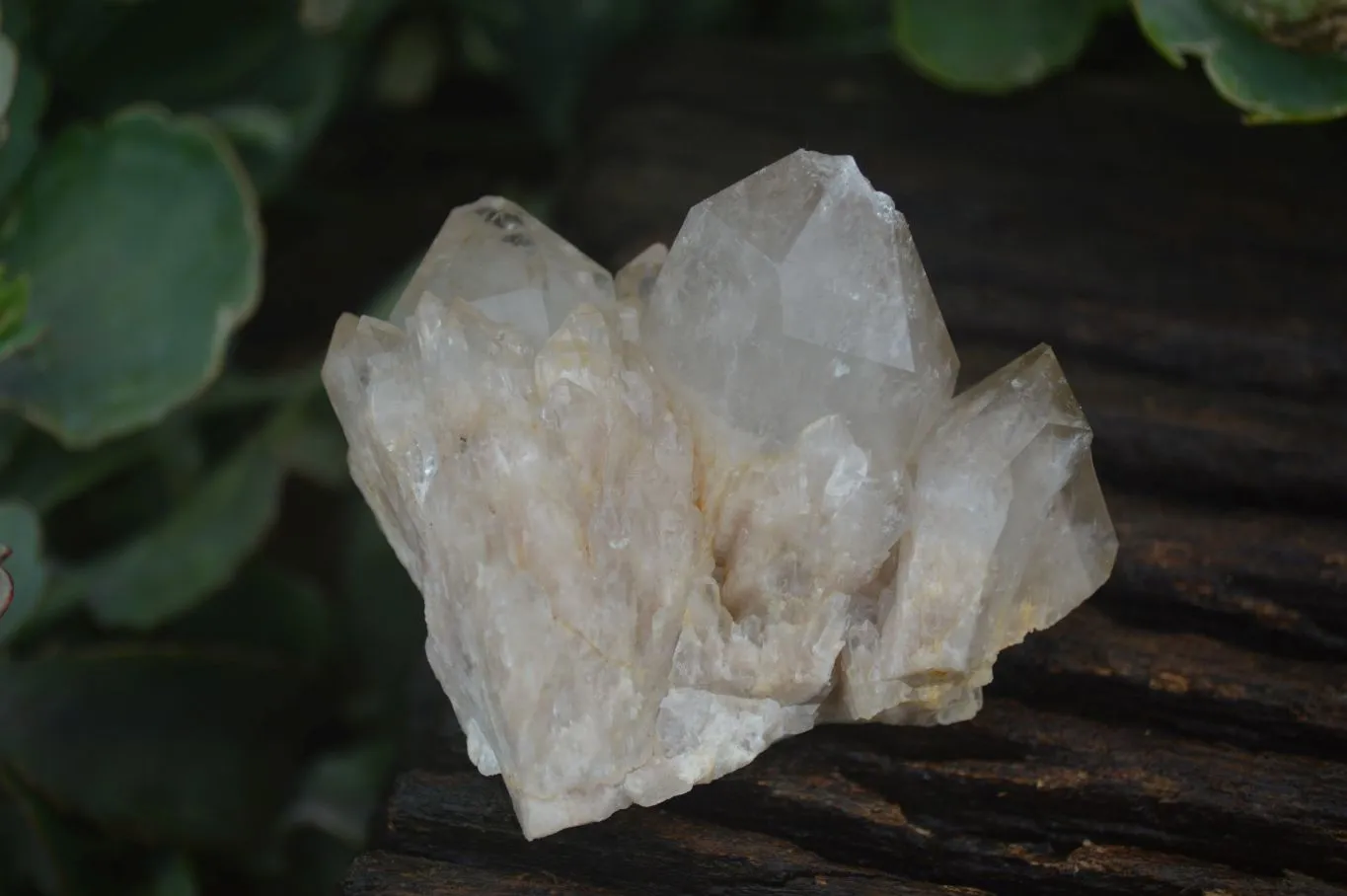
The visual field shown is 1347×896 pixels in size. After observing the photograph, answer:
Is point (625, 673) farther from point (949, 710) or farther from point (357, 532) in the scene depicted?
point (357, 532)

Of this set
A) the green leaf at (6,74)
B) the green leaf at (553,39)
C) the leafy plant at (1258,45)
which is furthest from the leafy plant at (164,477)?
the leafy plant at (1258,45)

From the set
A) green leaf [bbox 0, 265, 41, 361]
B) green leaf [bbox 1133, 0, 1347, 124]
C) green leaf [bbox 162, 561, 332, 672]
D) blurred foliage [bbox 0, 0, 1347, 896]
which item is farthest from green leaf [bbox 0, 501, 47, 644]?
green leaf [bbox 1133, 0, 1347, 124]

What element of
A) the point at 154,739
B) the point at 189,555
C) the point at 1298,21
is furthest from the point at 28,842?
the point at 1298,21

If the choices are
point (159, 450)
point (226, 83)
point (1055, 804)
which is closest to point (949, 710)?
point (1055, 804)

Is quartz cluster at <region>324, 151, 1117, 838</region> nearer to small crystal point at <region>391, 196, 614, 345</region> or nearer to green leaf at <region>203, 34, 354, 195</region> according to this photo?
small crystal point at <region>391, 196, 614, 345</region>

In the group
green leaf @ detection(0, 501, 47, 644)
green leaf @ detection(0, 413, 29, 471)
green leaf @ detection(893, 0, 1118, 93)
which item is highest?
green leaf @ detection(893, 0, 1118, 93)

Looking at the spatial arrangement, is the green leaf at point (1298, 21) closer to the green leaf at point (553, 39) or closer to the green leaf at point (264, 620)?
the green leaf at point (553, 39)

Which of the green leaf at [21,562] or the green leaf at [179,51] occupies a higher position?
the green leaf at [179,51]

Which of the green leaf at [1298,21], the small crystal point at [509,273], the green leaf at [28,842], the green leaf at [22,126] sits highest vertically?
the green leaf at [1298,21]

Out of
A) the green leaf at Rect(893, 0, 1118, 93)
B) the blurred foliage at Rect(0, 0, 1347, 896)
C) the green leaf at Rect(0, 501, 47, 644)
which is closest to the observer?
the green leaf at Rect(0, 501, 47, 644)
